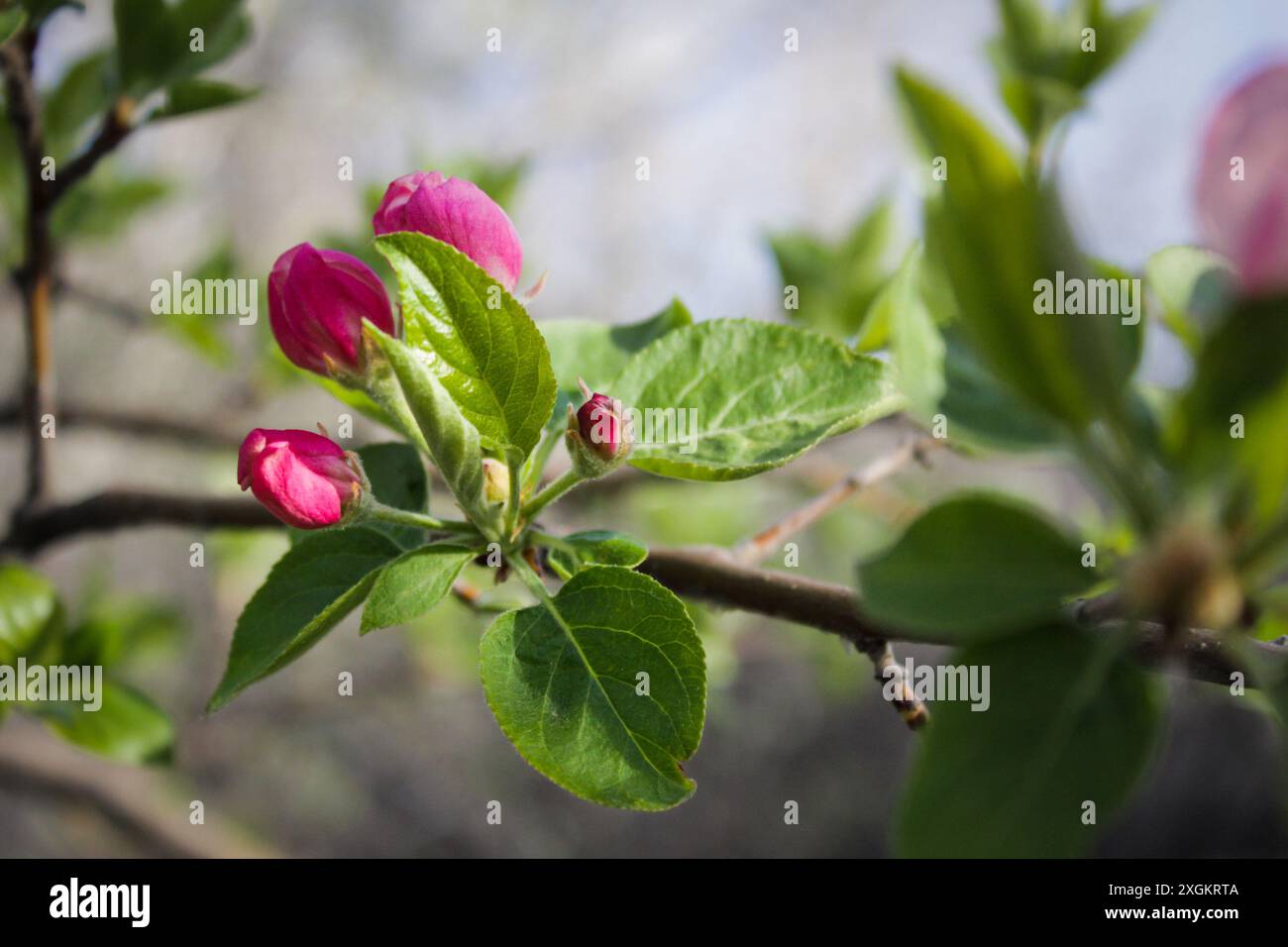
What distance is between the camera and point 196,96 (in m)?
0.70

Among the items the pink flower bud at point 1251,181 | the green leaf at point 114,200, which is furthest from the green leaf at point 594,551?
the green leaf at point 114,200

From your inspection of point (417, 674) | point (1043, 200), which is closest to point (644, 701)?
point (1043, 200)

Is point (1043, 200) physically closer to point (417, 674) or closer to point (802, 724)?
point (417, 674)

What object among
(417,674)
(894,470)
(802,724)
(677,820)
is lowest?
(677,820)

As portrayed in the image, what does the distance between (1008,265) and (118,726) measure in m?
0.77

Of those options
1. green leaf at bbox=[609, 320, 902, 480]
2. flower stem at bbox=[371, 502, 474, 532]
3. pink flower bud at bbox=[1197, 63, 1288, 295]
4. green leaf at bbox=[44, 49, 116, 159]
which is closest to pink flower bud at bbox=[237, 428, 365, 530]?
flower stem at bbox=[371, 502, 474, 532]

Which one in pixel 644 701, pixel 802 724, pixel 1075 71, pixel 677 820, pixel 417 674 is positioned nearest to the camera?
pixel 644 701

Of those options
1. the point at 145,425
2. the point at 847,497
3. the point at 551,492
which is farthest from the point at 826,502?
the point at 145,425

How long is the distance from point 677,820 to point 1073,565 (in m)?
3.95

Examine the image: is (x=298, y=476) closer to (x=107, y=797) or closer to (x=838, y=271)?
(x=838, y=271)

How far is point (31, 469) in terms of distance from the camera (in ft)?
3.04

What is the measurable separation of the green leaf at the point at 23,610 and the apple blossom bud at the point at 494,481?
0.52 metres

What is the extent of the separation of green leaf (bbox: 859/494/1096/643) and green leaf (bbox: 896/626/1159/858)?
19mm

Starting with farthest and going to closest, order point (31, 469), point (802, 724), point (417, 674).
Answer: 1. point (802, 724)
2. point (417, 674)
3. point (31, 469)
